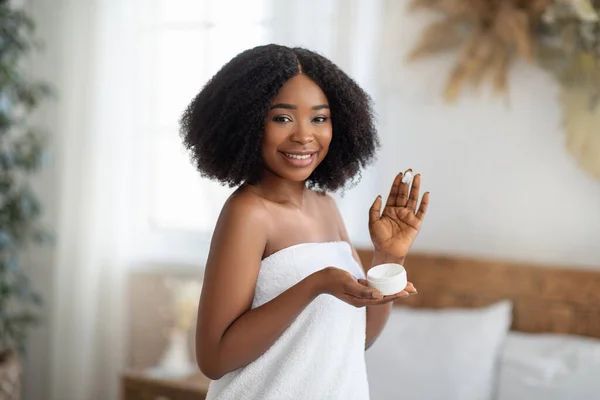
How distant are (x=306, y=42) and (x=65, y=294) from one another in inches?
59.7

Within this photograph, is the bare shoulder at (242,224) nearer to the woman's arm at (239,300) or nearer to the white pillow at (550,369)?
the woman's arm at (239,300)

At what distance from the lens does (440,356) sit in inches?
85.0

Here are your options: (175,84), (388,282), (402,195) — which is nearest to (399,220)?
(402,195)

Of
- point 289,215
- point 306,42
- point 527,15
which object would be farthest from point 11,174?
point 289,215

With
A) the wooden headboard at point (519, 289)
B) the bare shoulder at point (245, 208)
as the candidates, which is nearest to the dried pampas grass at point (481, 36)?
the wooden headboard at point (519, 289)

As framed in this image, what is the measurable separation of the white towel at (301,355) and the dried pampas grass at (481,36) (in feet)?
4.95

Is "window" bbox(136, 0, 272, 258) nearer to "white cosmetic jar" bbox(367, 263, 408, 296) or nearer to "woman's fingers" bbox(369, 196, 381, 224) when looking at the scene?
"woman's fingers" bbox(369, 196, 381, 224)

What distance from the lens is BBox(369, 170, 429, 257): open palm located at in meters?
1.06

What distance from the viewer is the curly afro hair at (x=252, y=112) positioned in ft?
3.41

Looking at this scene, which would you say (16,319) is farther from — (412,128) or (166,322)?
(412,128)

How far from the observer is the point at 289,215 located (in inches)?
43.4

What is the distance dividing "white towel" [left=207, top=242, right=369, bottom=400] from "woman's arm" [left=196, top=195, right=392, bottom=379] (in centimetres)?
3

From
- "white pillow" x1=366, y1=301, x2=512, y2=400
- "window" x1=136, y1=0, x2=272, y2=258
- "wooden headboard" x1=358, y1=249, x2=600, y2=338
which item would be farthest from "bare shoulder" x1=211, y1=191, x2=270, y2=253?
"window" x1=136, y1=0, x2=272, y2=258

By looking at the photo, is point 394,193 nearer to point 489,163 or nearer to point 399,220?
point 399,220
